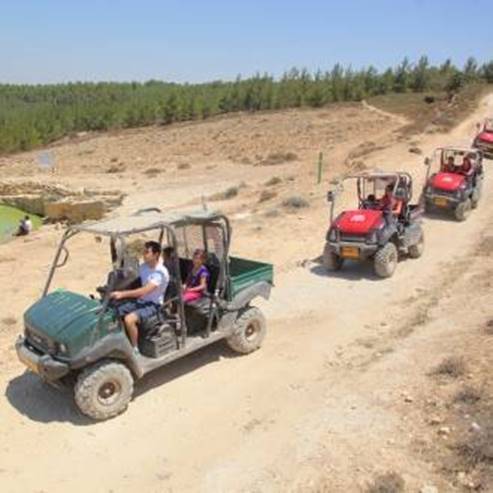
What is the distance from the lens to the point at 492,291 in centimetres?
1173

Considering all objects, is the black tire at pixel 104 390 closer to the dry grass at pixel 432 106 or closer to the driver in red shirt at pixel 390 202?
the driver in red shirt at pixel 390 202

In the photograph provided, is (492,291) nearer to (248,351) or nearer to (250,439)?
(248,351)

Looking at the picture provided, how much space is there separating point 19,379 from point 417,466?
17.2 feet

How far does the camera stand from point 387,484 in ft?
20.7

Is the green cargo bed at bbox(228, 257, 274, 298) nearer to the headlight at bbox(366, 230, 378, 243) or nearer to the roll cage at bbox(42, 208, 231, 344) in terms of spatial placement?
the roll cage at bbox(42, 208, 231, 344)

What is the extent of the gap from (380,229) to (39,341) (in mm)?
7437

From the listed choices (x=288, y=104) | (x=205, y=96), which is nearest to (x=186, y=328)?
(x=288, y=104)

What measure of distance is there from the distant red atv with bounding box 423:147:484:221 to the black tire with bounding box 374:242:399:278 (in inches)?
193

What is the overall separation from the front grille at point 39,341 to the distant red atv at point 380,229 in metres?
6.86

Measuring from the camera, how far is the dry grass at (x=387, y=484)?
6.24 m

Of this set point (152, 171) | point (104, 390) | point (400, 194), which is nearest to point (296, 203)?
point (400, 194)

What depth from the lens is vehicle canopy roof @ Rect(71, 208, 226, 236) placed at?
7.89m

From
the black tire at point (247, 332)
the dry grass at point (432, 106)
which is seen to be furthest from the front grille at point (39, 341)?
the dry grass at point (432, 106)

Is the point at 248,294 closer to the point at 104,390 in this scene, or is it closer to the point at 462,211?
the point at 104,390
